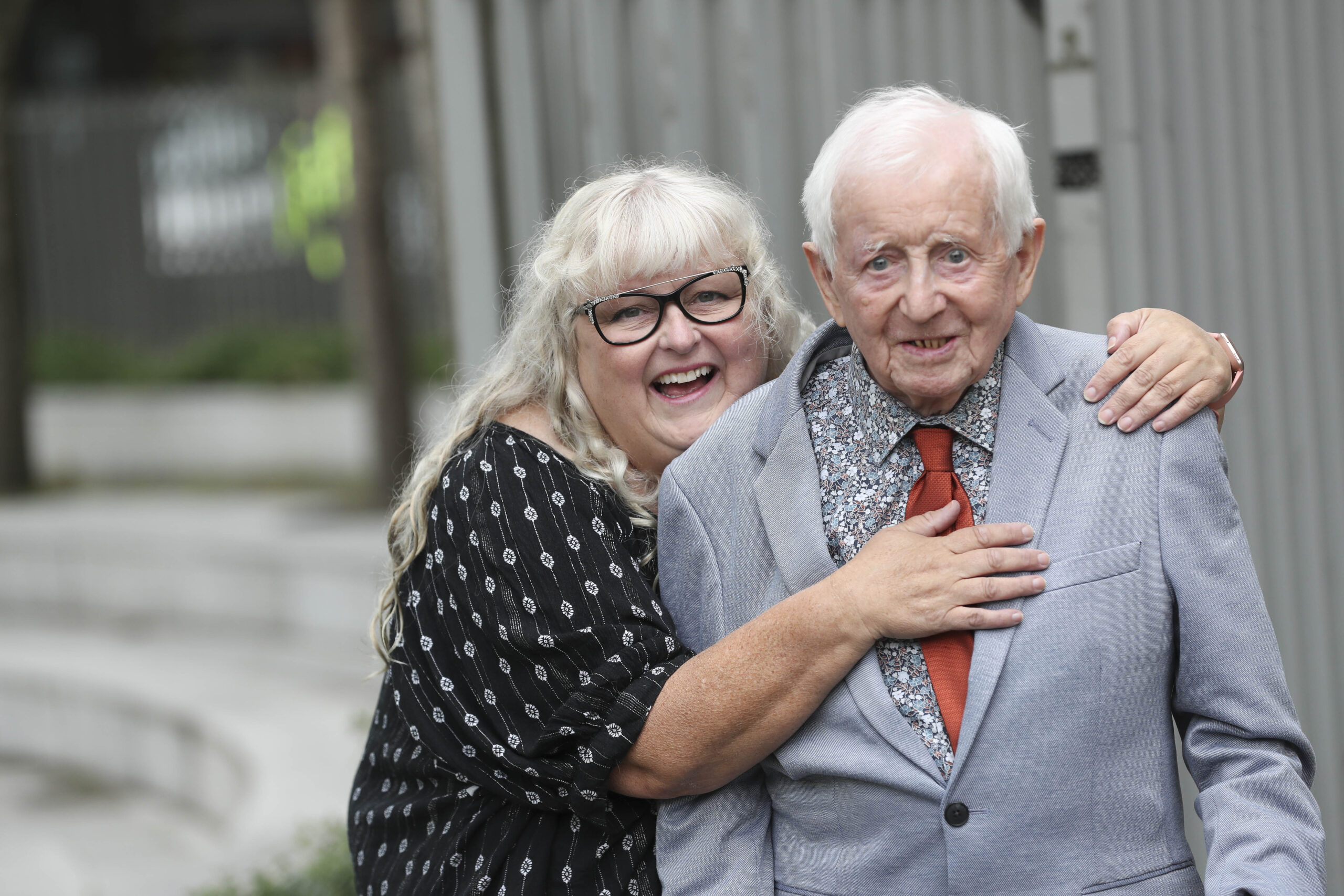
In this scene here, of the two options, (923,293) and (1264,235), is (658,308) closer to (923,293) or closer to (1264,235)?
(923,293)

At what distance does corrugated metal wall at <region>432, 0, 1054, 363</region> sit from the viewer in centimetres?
302

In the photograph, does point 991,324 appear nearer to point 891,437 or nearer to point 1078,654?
point 891,437

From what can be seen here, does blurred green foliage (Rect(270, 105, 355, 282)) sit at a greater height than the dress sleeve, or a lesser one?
greater

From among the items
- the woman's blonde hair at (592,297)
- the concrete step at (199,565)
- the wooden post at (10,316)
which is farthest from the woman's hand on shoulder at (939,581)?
the wooden post at (10,316)

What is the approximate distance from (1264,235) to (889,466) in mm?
1326

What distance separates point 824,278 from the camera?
2.02 m

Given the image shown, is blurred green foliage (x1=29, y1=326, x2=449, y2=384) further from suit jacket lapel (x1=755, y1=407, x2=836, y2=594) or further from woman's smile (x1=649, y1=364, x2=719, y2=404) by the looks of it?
suit jacket lapel (x1=755, y1=407, x2=836, y2=594)

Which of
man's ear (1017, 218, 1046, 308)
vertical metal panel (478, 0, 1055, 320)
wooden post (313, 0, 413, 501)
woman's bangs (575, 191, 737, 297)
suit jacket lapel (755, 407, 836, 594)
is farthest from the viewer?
wooden post (313, 0, 413, 501)

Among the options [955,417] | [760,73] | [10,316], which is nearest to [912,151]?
[955,417]

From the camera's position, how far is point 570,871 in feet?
7.20

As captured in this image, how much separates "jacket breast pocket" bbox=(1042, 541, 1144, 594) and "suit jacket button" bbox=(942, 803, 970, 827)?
31 cm

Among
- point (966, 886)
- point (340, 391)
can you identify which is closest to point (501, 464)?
point (966, 886)

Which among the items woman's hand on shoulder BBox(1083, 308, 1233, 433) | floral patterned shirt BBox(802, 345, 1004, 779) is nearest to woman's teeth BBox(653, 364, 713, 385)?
floral patterned shirt BBox(802, 345, 1004, 779)

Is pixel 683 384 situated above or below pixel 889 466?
above
